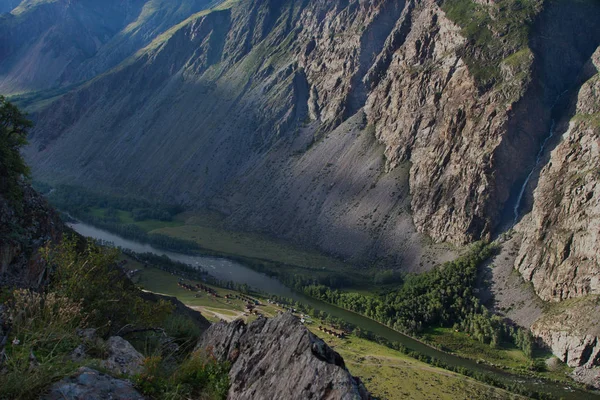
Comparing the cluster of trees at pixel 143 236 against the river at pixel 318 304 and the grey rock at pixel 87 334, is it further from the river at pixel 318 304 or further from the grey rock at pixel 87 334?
the grey rock at pixel 87 334

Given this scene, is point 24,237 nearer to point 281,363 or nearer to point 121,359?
point 121,359

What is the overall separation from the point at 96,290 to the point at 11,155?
12933mm

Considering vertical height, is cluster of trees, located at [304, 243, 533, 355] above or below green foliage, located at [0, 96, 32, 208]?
below

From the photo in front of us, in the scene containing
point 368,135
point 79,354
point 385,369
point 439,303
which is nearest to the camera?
point 79,354

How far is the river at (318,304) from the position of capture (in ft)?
219

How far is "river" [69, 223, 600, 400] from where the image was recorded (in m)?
66.9

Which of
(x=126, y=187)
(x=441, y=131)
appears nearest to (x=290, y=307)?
(x=441, y=131)

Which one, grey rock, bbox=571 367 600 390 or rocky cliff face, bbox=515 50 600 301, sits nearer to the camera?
grey rock, bbox=571 367 600 390

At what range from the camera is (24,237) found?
23000 mm

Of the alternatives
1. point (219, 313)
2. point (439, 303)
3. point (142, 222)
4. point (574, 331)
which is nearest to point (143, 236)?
point (142, 222)

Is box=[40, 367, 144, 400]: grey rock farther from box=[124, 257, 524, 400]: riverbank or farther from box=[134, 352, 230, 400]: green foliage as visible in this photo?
box=[124, 257, 524, 400]: riverbank

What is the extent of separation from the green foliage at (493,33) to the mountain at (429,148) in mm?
404

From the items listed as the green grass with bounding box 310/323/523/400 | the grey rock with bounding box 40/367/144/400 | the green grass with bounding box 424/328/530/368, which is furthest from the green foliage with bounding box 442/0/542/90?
the grey rock with bounding box 40/367/144/400

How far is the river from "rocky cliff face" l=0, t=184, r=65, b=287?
66.1 meters
